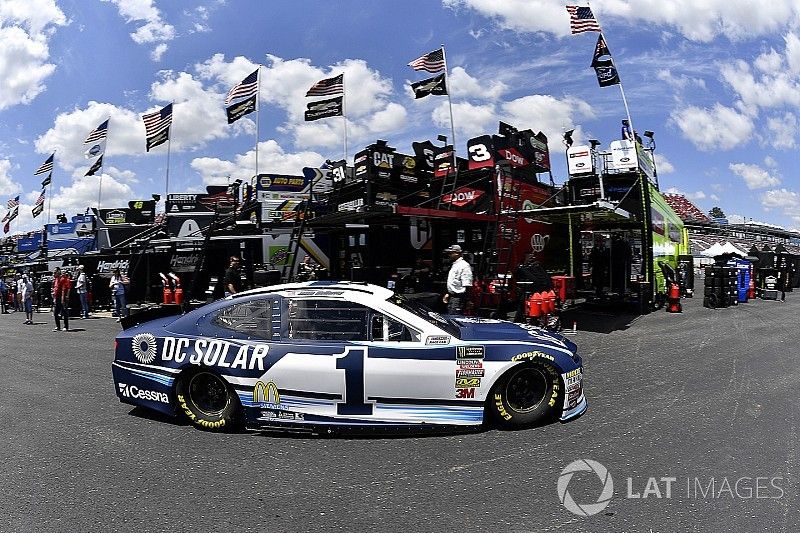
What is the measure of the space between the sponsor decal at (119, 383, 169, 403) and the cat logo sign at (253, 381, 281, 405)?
1072 millimetres

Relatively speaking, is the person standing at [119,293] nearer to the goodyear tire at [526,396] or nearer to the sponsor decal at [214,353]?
the sponsor decal at [214,353]

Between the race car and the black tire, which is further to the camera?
the black tire

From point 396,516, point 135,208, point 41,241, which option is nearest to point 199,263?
point 396,516

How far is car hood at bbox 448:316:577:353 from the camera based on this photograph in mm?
5344

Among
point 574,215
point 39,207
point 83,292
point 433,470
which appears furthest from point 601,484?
point 39,207

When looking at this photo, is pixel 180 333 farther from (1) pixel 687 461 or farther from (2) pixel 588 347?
(2) pixel 588 347

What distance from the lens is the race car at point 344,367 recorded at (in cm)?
498

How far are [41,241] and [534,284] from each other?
123ft

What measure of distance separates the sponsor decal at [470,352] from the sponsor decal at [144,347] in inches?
121

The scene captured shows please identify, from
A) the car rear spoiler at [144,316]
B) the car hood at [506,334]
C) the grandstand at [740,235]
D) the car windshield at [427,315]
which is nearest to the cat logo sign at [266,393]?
the car windshield at [427,315]

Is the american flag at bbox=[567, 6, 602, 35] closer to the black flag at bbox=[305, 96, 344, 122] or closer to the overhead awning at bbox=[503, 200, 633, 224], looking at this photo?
the overhead awning at bbox=[503, 200, 633, 224]

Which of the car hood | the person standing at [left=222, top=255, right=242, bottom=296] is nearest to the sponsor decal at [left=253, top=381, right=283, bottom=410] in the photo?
the car hood

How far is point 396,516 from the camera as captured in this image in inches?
140

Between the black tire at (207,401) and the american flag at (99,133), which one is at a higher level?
the american flag at (99,133)
